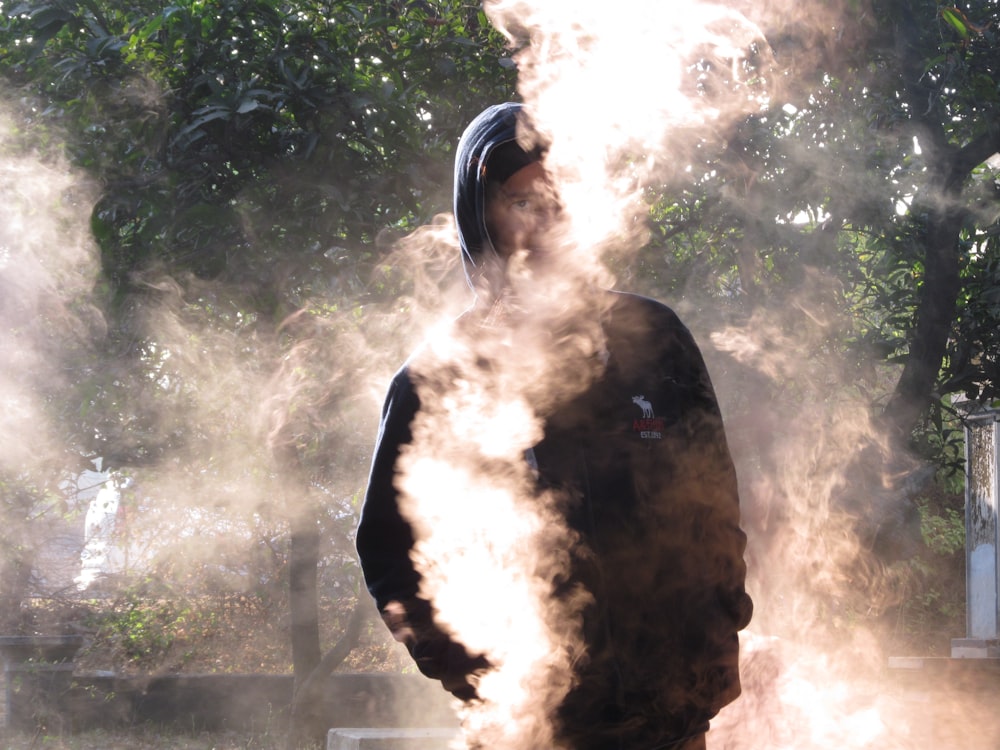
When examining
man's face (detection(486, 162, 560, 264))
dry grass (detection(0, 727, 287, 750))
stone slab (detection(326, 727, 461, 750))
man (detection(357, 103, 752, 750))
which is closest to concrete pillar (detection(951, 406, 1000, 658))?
stone slab (detection(326, 727, 461, 750))

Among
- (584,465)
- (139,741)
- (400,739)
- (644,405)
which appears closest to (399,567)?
(584,465)

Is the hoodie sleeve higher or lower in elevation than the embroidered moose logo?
lower

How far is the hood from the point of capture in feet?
7.70

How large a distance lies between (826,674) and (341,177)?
406cm

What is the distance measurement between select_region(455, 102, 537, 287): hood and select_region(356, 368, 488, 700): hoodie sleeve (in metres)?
0.36

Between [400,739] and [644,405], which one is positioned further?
[400,739]

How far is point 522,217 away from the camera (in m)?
2.38

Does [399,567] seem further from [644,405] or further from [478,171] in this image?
[478,171]

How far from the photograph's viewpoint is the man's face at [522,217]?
2.39 m

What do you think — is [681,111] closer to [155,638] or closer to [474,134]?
[474,134]

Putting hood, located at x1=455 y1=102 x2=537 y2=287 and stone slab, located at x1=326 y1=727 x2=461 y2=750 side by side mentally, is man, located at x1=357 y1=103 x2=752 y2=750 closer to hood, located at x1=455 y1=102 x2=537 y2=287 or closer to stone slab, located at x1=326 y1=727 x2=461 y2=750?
hood, located at x1=455 y1=102 x2=537 y2=287

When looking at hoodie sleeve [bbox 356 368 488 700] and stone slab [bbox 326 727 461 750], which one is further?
stone slab [bbox 326 727 461 750]

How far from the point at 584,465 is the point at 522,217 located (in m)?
0.60

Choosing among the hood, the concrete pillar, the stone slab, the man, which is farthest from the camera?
the concrete pillar
